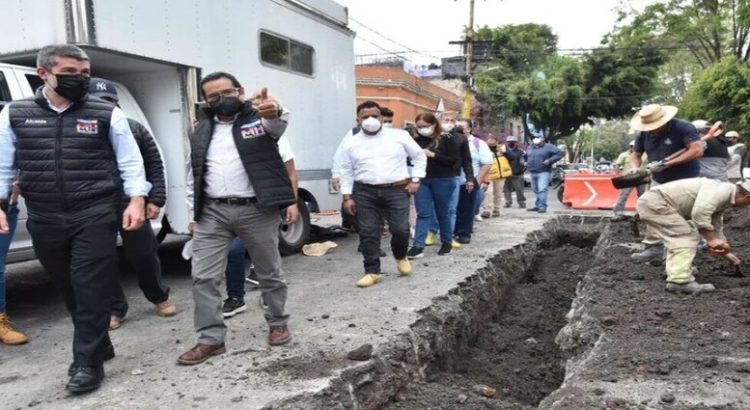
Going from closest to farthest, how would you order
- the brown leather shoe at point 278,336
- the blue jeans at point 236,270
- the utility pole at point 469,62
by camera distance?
→ the brown leather shoe at point 278,336 < the blue jeans at point 236,270 < the utility pole at point 469,62

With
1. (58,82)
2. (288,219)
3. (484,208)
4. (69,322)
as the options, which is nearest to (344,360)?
(288,219)

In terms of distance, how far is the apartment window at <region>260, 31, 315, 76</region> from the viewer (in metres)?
6.75

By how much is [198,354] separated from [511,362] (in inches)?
100

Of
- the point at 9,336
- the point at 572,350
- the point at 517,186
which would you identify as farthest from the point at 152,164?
the point at 517,186

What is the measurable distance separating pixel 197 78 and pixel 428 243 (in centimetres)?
364

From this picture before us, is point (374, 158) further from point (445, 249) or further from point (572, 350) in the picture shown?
point (572, 350)

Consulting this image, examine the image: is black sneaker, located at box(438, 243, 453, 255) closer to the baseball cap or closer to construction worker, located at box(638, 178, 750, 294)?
construction worker, located at box(638, 178, 750, 294)

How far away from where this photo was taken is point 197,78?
18.6ft

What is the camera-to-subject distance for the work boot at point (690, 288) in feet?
15.7

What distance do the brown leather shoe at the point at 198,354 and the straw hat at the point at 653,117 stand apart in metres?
4.43

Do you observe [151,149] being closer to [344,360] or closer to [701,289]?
[344,360]

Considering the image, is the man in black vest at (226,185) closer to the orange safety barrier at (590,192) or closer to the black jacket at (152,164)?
the black jacket at (152,164)

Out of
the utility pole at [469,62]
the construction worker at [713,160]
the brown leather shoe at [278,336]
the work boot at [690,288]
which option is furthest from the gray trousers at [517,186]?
the utility pole at [469,62]

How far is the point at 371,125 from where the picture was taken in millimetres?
5523
